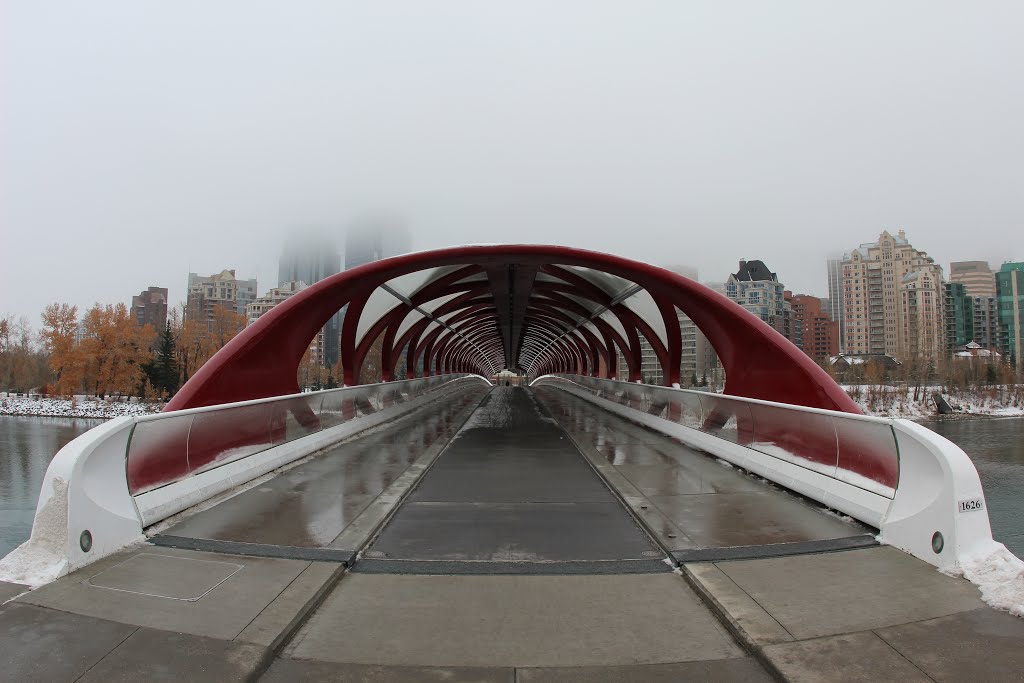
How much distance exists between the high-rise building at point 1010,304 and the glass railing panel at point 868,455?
279 ft

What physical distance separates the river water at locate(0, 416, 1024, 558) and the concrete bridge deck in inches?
199

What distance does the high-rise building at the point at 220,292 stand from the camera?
305ft

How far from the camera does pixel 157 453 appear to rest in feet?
17.4

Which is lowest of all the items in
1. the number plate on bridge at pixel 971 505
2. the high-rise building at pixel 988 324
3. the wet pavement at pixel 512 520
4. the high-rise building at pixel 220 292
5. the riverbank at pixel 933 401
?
the riverbank at pixel 933 401

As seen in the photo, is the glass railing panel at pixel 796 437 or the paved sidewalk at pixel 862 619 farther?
the glass railing panel at pixel 796 437

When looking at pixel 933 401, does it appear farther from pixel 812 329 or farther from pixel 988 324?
pixel 988 324

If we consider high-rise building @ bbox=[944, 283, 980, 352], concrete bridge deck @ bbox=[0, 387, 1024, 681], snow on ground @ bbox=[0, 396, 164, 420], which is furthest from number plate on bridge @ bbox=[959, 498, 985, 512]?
high-rise building @ bbox=[944, 283, 980, 352]

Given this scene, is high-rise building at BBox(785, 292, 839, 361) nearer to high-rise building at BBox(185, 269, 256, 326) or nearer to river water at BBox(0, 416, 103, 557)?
river water at BBox(0, 416, 103, 557)

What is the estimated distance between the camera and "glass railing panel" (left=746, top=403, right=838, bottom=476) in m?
6.00

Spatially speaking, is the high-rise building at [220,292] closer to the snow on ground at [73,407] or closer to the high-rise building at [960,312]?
the snow on ground at [73,407]

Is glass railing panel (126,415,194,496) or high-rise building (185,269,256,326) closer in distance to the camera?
glass railing panel (126,415,194,496)

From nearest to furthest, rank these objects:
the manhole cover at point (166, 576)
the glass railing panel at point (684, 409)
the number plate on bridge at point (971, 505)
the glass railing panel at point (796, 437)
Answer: the manhole cover at point (166, 576), the number plate on bridge at point (971, 505), the glass railing panel at point (796, 437), the glass railing panel at point (684, 409)

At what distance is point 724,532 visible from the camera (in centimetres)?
504

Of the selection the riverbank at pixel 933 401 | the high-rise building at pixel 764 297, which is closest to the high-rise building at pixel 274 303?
the high-rise building at pixel 764 297
